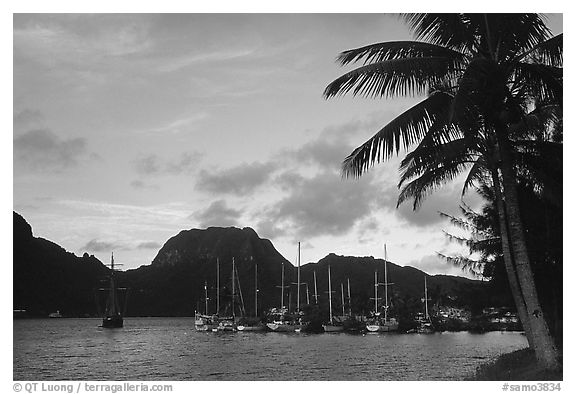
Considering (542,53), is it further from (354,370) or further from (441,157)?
(354,370)

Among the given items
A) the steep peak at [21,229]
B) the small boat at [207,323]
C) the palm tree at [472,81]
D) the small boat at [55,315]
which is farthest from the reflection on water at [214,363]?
Result: the small boat at [207,323]

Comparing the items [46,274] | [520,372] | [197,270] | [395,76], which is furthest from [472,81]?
[197,270]

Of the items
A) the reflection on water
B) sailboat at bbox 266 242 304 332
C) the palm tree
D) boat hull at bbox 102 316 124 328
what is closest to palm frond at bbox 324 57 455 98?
the palm tree

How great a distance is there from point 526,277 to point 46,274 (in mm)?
11739

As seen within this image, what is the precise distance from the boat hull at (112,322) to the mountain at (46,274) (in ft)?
58.4

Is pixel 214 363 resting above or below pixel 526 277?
below

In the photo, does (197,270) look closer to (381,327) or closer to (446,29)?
(381,327)

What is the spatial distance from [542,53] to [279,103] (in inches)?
230

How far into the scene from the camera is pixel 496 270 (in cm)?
1728

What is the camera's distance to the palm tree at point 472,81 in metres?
9.84

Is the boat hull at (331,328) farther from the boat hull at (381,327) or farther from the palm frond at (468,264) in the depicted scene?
the palm frond at (468,264)

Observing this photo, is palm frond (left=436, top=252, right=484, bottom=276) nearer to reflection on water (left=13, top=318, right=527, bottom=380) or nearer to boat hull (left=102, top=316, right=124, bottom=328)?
reflection on water (left=13, top=318, right=527, bottom=380)

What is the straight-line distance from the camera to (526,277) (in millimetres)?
10094
